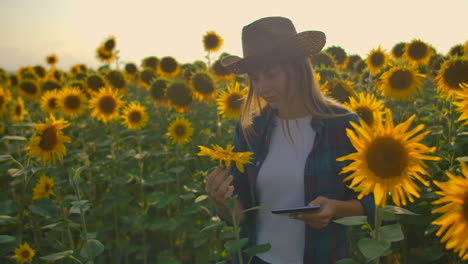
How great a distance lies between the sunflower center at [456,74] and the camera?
11.4ft

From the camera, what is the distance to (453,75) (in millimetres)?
3520

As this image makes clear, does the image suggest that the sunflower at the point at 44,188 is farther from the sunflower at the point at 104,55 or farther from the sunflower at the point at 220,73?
the sunflower at the point at 104,55

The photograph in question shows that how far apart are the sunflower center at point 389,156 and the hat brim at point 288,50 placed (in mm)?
1117

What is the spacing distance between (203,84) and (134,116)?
147 cm

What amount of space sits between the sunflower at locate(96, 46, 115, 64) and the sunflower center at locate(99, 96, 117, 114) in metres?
4.30

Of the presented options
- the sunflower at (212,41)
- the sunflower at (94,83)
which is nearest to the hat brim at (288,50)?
the sunflower at (94,83)

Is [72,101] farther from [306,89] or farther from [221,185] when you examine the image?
[221,185]

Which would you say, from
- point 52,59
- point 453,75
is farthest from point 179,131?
point 52,59

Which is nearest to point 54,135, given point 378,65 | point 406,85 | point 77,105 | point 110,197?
point 110,197

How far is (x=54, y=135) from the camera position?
3260 mm

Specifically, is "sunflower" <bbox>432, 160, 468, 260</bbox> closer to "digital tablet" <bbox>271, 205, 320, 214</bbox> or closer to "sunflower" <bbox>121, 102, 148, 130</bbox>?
"digital tablet" <bbox>271, 205, 320, 214</bbox>

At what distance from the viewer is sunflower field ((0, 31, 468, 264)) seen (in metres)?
1.37

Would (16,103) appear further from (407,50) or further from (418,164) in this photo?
(407,50)

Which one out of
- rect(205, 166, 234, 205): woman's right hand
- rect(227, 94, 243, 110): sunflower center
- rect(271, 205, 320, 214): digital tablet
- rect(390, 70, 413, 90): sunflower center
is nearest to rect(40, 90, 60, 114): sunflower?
rect(227, 94, 243, 110): sunflower center
